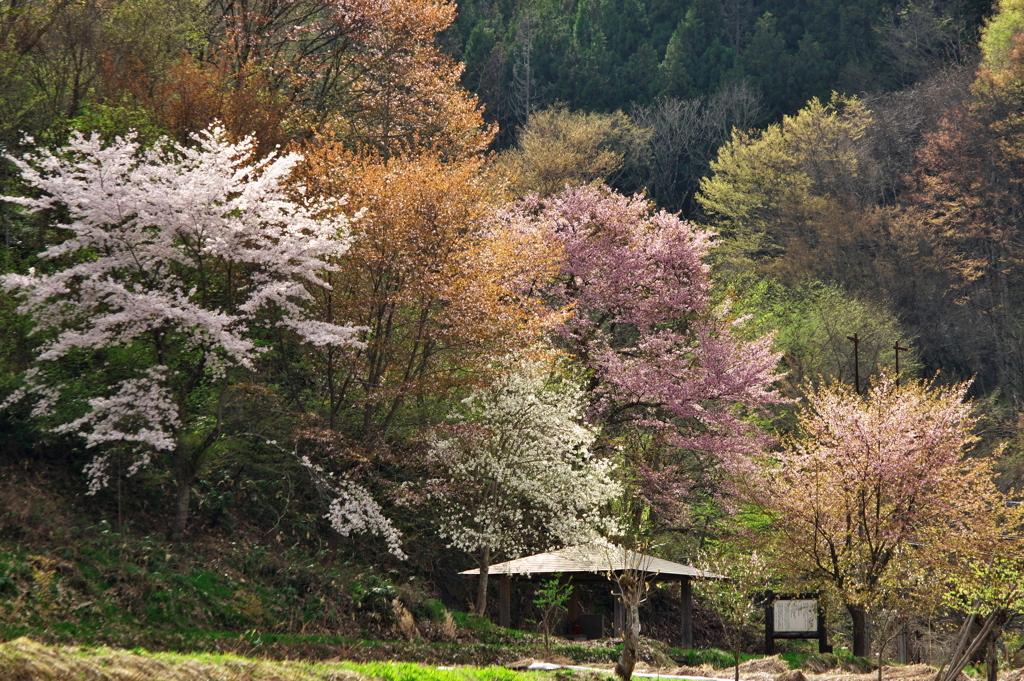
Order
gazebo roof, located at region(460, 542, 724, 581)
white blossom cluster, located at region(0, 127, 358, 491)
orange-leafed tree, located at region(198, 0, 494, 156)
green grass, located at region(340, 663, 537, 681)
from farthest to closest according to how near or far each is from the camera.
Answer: orange-leafed tree, located at region(198, 0, 494, 156) < gazebo roof, located at region(460, 542, 724, 581) < white blossom cluster, located at region(0, 127, 358, 491) < green grass, located at region(340, 663, 537, 681)

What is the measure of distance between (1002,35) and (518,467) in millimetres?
42845

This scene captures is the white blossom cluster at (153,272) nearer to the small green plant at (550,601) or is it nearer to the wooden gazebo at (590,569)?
the small green plant at (550,601)

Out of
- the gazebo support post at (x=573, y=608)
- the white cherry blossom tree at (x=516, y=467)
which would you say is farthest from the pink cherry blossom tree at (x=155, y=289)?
the gazebo support post at (x=573, y=608)

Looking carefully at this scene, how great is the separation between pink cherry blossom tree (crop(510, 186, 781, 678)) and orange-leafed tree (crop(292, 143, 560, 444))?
183 inches

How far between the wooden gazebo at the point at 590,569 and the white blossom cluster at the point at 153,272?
7.18 m

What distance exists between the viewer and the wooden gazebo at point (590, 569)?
20.8 meters

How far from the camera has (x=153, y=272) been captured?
17.0 meters

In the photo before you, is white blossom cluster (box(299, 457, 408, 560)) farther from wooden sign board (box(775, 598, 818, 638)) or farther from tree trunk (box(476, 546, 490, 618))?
wooden sign board (box(775, 598, 818, 638))

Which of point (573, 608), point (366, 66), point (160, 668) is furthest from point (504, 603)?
point (366, 66)

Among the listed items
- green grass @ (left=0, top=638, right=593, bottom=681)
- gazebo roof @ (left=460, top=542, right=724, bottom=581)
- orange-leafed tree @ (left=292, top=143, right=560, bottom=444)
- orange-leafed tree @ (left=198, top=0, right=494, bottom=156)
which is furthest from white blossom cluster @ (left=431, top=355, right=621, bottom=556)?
orange-leafed tree @ (left=198, top=0, right=494, bottom=156)

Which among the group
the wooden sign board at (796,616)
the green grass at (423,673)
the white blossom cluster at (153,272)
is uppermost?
the white blossom cluster at (153,272)

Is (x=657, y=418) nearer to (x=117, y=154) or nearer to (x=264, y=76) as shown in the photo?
(x=264, y=76)

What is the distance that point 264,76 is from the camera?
956 inches

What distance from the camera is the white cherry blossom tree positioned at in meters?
19.8
